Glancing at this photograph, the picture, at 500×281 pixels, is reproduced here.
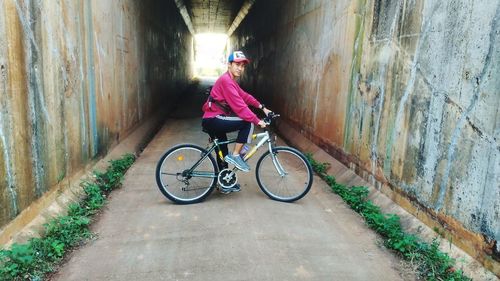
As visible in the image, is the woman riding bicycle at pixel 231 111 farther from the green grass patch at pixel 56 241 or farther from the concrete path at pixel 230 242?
the green grass patch at pixel 56 241

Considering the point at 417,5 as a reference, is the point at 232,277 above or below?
below

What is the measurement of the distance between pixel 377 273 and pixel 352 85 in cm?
344

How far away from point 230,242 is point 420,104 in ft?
7.91

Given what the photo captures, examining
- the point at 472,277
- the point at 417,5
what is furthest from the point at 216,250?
the point at 417,5

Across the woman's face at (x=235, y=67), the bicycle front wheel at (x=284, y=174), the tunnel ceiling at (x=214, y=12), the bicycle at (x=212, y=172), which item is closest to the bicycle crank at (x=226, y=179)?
the bicycle at (x=212, y=172)

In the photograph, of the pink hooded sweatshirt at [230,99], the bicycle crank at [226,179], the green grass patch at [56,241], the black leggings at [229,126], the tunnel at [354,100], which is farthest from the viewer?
the bicycle crank at [226,179]

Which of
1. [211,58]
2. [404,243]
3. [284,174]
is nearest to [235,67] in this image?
[284,174]

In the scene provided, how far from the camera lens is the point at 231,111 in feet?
18.0

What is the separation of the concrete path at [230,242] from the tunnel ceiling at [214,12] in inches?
593

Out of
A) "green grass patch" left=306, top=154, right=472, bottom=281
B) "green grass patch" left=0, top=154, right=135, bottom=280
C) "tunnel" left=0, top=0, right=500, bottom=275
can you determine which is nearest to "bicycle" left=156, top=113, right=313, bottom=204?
"green grass patch" left=306, top=154, right=472, bottom=281

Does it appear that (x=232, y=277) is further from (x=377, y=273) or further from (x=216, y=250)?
(x=377, y=273)

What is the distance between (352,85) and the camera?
6.51 m

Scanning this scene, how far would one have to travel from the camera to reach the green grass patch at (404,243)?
3.66 m

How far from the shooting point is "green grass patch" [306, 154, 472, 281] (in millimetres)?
3660
